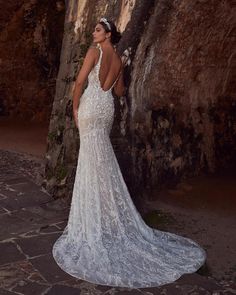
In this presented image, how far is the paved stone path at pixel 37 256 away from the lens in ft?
12.6

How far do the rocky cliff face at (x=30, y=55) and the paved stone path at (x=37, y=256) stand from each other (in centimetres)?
488

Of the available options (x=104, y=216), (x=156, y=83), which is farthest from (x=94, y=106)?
(x=156, y=83)

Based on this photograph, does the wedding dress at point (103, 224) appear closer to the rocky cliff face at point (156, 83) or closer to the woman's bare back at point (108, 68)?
the woman's bare back at point (108, 68)

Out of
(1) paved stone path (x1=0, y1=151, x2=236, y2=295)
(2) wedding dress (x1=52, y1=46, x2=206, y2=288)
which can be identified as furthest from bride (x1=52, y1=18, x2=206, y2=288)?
(1) paved stone path (x1=0, y1=151, x2=236, y2=295)

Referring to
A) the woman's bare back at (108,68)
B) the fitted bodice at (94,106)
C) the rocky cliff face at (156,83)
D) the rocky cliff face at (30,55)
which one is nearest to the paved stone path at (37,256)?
the rocky cliff face at (156,83)

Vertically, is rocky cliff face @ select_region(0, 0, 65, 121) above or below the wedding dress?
above

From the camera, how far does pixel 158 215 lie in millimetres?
5730

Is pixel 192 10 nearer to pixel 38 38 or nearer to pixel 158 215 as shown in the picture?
pixel 158 215

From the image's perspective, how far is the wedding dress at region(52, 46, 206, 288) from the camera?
4.14m

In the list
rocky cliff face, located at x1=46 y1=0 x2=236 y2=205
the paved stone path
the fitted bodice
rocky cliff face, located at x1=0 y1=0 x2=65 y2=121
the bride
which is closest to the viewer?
the paved stone path

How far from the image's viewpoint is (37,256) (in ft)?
14.4

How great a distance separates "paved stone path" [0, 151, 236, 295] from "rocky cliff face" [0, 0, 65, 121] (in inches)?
192

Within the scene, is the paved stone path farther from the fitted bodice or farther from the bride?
the fitted bodice

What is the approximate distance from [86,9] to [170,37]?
957 millimetres
